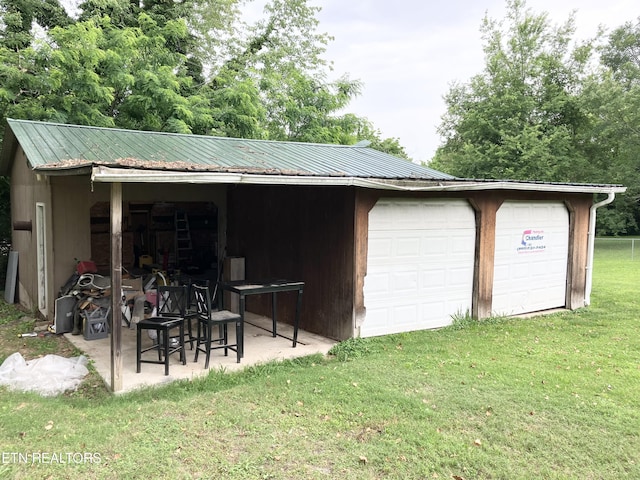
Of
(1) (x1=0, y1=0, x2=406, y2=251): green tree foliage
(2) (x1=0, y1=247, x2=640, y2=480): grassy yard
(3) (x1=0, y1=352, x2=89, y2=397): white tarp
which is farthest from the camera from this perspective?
(1) (x1=0, y1=0, x2=406, y2=251): green tree foliage

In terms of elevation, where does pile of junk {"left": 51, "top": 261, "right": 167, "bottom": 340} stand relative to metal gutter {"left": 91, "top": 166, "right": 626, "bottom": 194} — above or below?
below

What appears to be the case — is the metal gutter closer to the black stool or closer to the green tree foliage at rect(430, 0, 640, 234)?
the black stool

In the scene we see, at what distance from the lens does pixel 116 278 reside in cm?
441

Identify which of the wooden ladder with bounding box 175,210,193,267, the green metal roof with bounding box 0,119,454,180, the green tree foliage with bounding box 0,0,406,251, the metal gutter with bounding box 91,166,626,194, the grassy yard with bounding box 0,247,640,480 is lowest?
the grassy yard with bounding box 0,247,640,480

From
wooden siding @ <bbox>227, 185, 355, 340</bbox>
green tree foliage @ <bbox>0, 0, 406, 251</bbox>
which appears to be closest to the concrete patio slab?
wooden siding @ <bbox>227, 185, 355, 340</bbox>

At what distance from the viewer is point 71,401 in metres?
4.34

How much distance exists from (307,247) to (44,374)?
11.7 feet

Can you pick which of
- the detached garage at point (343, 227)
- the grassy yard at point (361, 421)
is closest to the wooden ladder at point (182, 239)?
the detached garage at point (343, 227)

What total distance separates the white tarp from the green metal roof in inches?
79.0

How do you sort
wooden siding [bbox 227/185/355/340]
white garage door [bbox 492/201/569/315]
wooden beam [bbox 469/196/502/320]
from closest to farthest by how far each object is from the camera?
1. wooden siding [bbox 227/185/355/340]
2. wooden beam [bbox 469/196/502/320]
3. white garage door [bbox 492/201/569/315]

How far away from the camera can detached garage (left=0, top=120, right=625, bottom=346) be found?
641 cm

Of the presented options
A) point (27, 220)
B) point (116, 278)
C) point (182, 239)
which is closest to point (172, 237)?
point (182, 239)

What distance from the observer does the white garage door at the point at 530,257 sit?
7848 millimetres

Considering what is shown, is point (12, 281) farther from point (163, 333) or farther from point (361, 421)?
point (361, 421)
